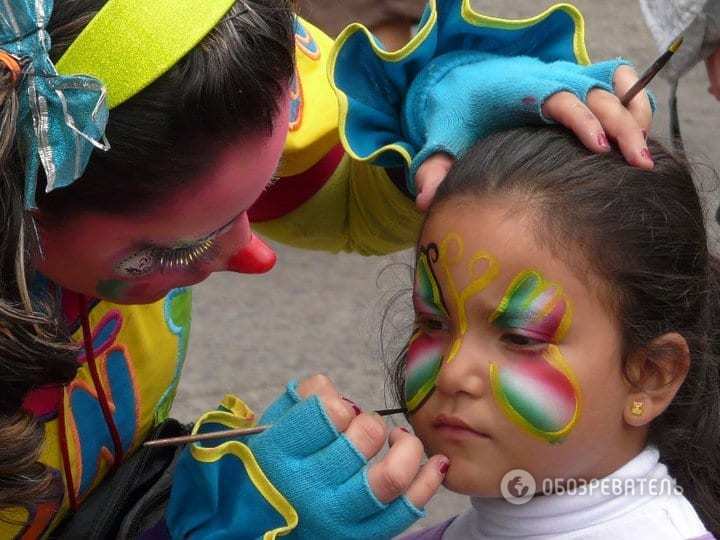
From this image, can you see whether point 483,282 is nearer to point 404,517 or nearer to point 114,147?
point 404,517

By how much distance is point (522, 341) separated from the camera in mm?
1397

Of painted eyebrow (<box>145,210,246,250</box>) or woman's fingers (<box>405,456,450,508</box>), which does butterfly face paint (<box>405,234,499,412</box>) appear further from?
painted eyebrow (<box>145,210,246,250</box>)

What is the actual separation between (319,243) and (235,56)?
77cm

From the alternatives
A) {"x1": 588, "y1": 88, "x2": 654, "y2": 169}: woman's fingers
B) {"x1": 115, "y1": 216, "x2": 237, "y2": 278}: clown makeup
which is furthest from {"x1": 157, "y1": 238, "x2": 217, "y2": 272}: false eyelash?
{"x1": 588, "y1": 88, "x2": 654, "y2": 169}: woman's fingers

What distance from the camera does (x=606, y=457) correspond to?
1.45 m

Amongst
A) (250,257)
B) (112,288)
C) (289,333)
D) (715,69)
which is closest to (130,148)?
(112,288)

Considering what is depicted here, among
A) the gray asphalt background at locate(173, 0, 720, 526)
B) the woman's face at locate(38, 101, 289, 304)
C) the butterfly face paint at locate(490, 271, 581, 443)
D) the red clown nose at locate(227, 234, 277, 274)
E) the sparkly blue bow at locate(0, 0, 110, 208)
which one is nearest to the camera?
the sparkly blue bow at locate(0, 0, 110, 208)

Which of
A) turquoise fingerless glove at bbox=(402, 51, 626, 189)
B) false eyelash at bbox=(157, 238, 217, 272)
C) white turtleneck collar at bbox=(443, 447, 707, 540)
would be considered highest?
turquoise fingerless glove at bbox=(402, 51, 626, 189)

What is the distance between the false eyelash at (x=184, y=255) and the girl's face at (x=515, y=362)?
11.2 inches

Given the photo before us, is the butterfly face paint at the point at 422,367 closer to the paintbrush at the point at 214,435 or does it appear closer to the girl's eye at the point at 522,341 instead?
the girl's eye at the point at 522,341

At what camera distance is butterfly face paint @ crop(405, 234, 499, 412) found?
1400mm

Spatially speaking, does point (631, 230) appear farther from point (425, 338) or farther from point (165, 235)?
point (165, 235)

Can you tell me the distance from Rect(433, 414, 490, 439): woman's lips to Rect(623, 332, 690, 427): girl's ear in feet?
0.62

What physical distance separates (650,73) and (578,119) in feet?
0.33
